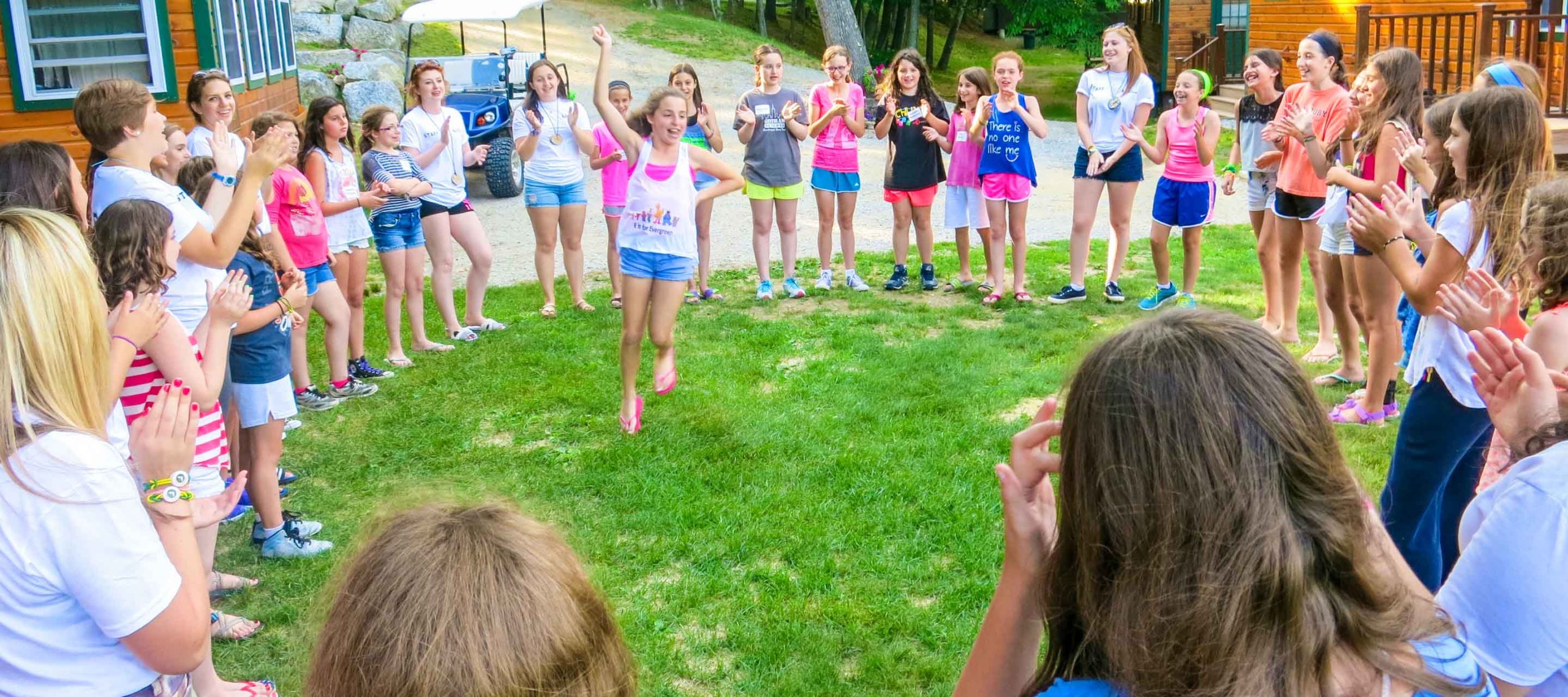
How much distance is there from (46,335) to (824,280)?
699cm

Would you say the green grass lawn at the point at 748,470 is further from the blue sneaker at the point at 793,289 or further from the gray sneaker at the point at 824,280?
the gray sneaker at the point at 824,280

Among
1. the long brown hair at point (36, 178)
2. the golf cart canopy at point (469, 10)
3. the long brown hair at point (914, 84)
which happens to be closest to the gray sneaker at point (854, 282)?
the long brown hair at point (914, 84)

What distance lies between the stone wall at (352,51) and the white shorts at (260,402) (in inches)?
489

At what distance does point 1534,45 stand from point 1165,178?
5.89 m

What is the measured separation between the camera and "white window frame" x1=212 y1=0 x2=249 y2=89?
1055 cm

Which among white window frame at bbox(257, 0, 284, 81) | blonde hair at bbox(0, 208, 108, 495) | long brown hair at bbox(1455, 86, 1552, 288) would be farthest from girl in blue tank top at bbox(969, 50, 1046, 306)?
white window frame at bbox(257, 0, 284, 81)

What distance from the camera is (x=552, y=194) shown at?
7.91 metres

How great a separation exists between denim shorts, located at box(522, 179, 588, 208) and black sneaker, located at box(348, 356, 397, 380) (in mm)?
1707

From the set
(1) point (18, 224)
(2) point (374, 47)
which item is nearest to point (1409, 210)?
(1) point (18, 224)

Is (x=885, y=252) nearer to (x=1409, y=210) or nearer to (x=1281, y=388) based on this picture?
(x=1409, y=210)

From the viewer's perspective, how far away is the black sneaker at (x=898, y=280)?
8.78m

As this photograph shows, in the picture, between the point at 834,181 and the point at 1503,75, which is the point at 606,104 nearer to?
the point at 834,181

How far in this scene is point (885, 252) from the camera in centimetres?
1025

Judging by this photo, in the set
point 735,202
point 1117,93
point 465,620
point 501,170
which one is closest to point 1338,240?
point 1117,93
